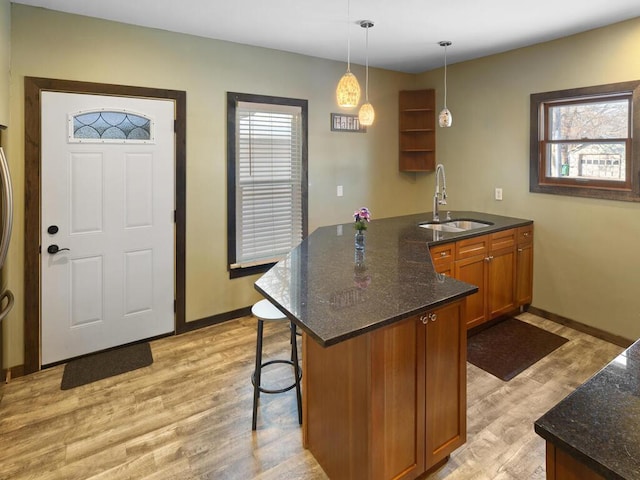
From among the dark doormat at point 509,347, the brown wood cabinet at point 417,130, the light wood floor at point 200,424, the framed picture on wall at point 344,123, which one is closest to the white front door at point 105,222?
the light wood floor at point 200,424

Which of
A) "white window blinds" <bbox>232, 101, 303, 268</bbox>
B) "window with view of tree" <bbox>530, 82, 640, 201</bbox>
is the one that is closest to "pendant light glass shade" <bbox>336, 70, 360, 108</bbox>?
"white window blinds" <bbox>232, 101, 303, 268</bbox>

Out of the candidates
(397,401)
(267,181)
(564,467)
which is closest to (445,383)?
(397,401)

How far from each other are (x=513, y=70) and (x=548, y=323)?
2.54m

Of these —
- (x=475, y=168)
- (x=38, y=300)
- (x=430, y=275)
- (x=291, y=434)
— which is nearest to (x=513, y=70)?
(x=475, y=168)

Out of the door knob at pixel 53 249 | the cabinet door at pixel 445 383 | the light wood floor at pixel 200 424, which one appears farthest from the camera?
the door knob at pixel 53 249

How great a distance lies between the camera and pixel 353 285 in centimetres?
195

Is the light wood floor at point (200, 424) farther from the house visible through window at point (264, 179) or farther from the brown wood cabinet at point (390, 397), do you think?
the house visible through window at point (264, 179)

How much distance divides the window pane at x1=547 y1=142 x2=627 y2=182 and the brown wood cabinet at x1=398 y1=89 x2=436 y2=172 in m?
1.41

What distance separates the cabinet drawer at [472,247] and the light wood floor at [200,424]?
0.93 metres

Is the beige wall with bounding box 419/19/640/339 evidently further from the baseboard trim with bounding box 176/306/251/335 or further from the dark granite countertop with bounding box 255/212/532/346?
the baseboard trim with bounding box 176/306/251/335

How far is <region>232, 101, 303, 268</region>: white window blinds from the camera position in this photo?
12.5 feet

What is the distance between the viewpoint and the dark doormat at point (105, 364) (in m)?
2.88

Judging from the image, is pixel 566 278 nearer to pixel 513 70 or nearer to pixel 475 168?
pixel 475 168

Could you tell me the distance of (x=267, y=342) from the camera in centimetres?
346
